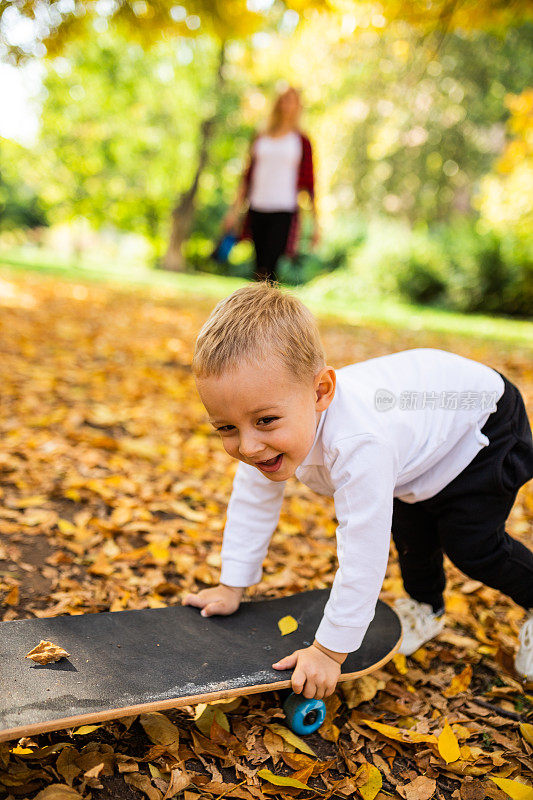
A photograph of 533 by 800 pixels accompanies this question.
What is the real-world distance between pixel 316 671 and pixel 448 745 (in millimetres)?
416

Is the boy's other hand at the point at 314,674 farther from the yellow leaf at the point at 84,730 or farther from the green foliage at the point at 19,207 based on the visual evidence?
the green foliage at the point at 19,207

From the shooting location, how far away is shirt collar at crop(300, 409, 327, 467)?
162 centimetres

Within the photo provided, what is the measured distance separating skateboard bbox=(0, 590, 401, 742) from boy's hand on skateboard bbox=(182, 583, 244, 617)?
2 centimetres

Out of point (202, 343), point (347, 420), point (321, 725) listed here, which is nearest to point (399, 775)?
point (321, 725)

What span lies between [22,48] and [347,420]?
20.6ft

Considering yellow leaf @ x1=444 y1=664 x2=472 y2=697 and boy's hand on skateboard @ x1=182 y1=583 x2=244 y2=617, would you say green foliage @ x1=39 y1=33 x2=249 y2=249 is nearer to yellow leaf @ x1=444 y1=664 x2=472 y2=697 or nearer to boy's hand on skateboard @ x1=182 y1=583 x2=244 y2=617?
boy's hand on skateboard @ x1=182 y1=583 x2=244 y2=617

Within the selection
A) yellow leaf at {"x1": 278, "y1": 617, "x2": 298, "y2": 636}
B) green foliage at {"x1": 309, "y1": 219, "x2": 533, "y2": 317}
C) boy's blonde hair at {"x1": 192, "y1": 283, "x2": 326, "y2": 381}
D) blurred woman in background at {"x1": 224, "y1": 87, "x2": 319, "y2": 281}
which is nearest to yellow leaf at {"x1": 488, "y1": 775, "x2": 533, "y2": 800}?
yellow leaf at {"x1": 278, "y1": 617, "x2": 298, "y2": 636}

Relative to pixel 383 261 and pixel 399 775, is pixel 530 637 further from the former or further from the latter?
pixel 383 261

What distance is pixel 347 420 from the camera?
1586mm

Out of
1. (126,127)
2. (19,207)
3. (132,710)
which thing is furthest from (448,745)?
(19,207)

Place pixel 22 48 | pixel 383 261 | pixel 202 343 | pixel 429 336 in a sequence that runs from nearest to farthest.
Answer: pixel 202 343 → pixel 22 48 → pixel 429 336 → pixel 383 261

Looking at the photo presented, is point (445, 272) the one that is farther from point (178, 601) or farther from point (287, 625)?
point (287, 625)

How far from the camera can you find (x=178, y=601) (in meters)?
2.23

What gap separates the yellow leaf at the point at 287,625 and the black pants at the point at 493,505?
51cm
